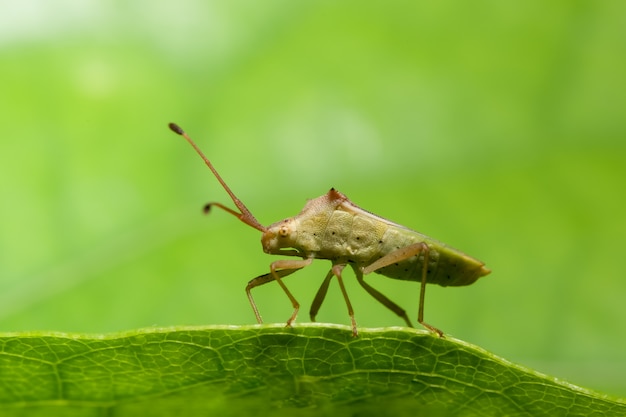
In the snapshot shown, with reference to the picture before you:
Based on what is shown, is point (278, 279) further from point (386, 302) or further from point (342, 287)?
point (386, 302)

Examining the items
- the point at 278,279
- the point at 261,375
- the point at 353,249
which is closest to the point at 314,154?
the point at 353,249

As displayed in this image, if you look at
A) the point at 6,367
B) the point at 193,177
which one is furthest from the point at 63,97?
the point at 6,367

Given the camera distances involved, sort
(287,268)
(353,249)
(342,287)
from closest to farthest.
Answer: (342,287) → (287,268) → (353,249)

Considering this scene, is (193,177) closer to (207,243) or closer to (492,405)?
(207,243)

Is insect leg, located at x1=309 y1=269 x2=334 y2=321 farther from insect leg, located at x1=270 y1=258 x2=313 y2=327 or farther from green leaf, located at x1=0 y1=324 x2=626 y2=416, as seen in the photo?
green leaf, located at x1=0 y1=324 x2=626 y2=416

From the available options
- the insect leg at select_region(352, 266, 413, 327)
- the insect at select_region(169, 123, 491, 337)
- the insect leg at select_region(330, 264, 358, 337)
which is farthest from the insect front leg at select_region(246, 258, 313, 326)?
the insect leg at select_region(352, 266, 413, 327)

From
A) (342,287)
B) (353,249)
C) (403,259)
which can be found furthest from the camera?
(353,249)
